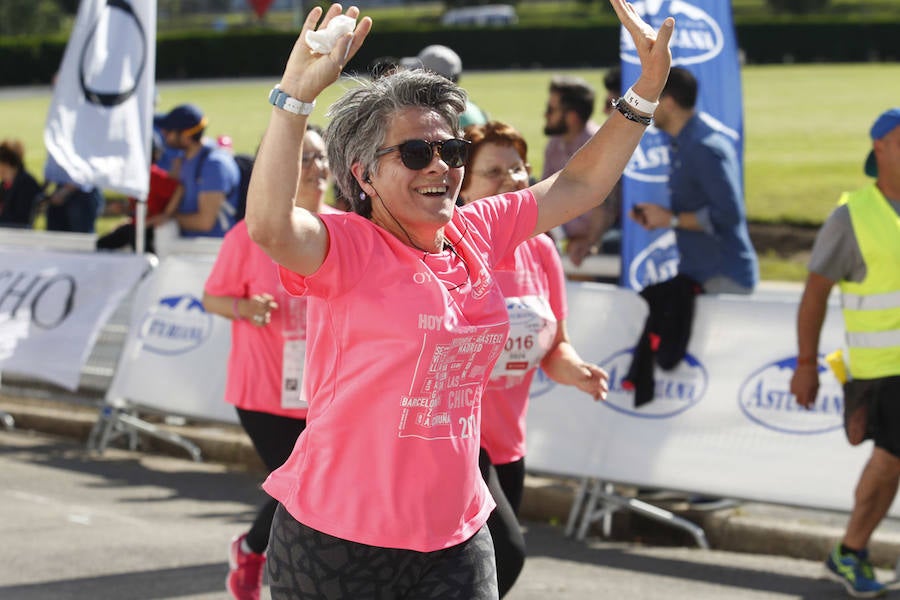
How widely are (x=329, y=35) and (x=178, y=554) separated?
4.24 m

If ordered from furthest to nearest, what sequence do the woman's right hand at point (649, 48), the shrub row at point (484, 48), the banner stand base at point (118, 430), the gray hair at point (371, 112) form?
the shrub row at point (484, 48)
the banner stand base at point (118, 430)
the woman's right hand at point (649, 48)
the gray hair at point (371, 112)

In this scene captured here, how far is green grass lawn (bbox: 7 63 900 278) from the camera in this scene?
20.2 meters

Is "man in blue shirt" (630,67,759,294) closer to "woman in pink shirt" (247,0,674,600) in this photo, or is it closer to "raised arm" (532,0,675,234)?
"raised arm" (532,0,675,234)

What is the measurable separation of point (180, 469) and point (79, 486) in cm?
73

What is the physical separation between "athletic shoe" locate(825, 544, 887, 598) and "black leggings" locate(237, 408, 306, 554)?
232 cm

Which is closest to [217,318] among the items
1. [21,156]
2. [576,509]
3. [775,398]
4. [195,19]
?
[576,509]

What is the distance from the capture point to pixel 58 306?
907 centimetres

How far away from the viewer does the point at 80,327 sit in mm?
8930

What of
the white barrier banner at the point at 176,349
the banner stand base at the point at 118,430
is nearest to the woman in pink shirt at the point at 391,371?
the white barrier banner at the point at 176,349

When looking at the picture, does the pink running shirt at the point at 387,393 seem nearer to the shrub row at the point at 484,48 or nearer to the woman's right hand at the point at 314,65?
the woman's right hand at the point at 314,65

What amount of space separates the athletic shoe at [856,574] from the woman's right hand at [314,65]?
12.7 ft

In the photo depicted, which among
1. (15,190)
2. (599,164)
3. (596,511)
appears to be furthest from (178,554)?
(15,190)

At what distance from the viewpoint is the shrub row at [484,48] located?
60125mm

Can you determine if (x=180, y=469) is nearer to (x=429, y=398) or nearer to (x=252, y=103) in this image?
(x=429, y=398)
